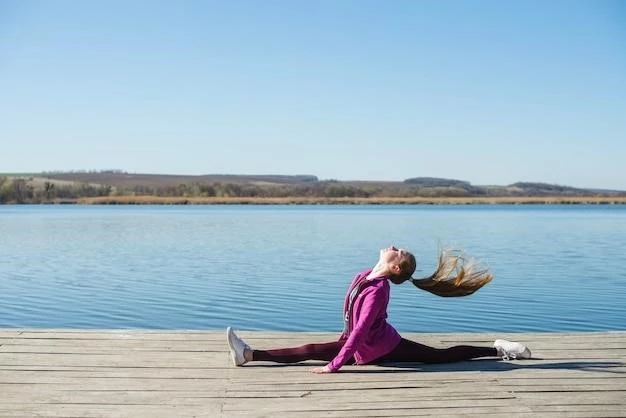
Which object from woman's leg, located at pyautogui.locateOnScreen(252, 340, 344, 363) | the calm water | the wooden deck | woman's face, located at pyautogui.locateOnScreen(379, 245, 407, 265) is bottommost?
the calm water

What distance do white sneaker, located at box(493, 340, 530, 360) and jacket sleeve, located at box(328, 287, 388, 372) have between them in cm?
118

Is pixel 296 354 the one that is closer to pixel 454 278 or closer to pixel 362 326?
pixel 362 326

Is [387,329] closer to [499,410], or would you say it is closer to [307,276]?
[499,410]

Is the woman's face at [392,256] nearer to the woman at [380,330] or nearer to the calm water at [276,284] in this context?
the woman at [380,330]

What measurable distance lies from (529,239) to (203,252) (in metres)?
15.4

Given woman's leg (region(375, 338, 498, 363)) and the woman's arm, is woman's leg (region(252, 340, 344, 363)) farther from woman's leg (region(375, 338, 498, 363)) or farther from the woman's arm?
woman's leg (region(375, 338, 498, 363))

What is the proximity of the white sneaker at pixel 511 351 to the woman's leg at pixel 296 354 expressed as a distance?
1.37 meters

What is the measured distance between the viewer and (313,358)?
5.68 metres

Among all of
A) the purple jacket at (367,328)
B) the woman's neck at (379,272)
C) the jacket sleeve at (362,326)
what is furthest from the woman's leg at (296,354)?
the woman's neck at (379,272)

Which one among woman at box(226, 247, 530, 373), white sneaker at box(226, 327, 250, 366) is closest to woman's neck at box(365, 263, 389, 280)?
woman at box(226, 247, 530, 373)

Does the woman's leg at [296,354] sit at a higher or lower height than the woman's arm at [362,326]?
lower

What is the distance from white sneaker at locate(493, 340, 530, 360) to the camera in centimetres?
593

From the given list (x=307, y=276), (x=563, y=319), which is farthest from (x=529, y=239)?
(x=563, y=319)

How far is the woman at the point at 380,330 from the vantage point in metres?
5.46
